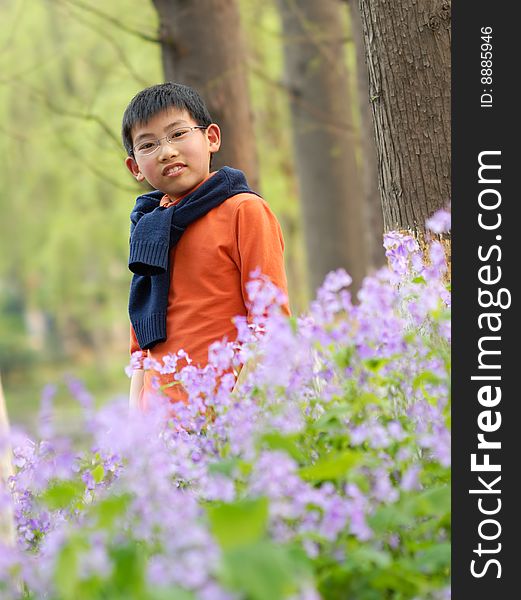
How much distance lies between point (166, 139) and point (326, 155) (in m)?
5.91

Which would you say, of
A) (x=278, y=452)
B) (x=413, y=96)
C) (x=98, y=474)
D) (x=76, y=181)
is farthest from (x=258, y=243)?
(x=76, y=181)

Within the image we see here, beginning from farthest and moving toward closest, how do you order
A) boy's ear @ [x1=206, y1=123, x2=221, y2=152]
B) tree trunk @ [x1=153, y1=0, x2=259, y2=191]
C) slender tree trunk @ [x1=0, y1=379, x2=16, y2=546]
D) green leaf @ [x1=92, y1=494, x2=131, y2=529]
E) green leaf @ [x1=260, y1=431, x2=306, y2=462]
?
1. tree trunk @ [x1=153, y1=0, x2=259, y2=191]
2. boy's ear @ [x1=206, y1=123, x2=221, y2=152]
3. slender tree trunk @ [x1=0, y1=379, x2=16, y2=546]
4. green leaf @ [x1=260, y1=431, x2=306, y2=462]
5. green leaf @ [x1=92, y1=494, x2=131, y2=529]

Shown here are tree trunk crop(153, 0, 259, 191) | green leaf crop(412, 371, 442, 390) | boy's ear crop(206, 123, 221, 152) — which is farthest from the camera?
tree trunk crop(153, 0, 259, 191)

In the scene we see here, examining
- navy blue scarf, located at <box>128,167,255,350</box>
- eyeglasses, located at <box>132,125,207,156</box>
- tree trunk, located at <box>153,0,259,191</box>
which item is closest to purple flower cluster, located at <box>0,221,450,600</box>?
navy blue scarf, located at <box>128,167,255,350</box>

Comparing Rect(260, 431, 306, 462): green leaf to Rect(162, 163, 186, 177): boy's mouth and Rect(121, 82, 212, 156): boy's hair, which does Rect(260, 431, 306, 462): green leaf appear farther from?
Rect(121, 82, 212, 156): boy's hair

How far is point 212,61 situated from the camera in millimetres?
5715

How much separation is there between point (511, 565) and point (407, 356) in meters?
0.48

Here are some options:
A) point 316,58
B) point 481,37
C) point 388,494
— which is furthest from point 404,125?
point 316,58

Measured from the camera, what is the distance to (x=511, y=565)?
7.16 ft

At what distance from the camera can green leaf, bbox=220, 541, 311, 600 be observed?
1.57 m

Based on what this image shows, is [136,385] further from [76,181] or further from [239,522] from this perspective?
[76,181]

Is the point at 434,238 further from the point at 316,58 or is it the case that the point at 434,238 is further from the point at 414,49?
the point at 316,58

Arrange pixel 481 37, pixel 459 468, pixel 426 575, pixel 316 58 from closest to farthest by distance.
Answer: pixel 426 575
pixel 459 468
pixel 481 37
pixel 316 58

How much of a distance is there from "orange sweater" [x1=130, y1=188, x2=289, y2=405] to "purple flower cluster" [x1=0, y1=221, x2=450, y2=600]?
1.73ft
